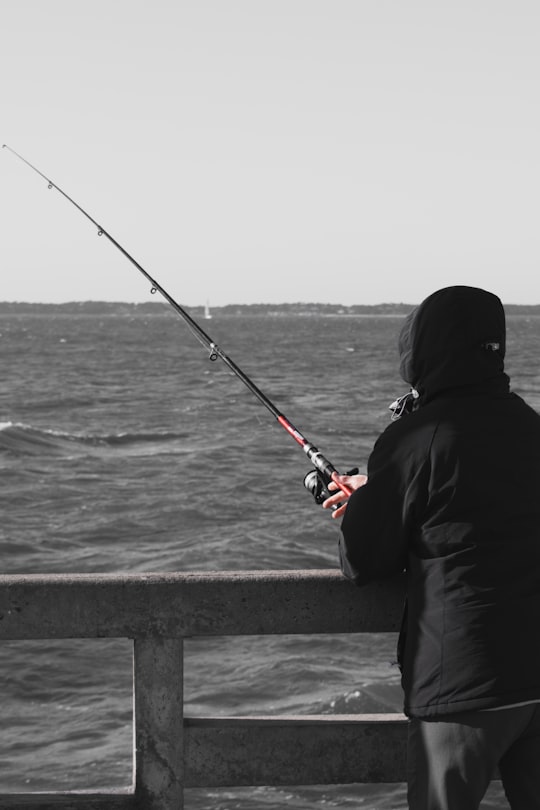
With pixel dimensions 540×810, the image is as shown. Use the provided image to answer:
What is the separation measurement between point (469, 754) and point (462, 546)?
0.44 m

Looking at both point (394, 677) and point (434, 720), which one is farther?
point (394, 677)

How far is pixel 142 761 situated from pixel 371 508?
3.23 ft

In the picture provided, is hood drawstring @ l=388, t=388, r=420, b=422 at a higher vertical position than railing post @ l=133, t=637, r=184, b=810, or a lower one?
higher

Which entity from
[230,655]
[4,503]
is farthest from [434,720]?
[4,503]

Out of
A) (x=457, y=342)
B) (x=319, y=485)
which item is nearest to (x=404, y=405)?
(x=457, y=342)

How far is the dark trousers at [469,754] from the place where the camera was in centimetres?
252

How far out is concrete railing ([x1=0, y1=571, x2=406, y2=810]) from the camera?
3.01 meters

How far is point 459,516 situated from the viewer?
2.58m

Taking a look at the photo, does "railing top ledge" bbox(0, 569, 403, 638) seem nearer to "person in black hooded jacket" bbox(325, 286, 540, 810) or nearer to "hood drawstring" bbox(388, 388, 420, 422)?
"person in black hooded jacket" bbox(325, 286, 540, 810)

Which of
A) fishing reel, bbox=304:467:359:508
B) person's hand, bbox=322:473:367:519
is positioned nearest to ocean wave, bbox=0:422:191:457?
fishing reel, bbox=304:467:359:508

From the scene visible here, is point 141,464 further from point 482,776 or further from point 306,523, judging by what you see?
point 482,776

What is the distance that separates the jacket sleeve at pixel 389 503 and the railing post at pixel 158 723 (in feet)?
2.08

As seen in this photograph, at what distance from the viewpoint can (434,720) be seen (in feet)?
8.40

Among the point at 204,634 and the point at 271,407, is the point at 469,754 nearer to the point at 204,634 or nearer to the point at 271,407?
the point at 204,634
